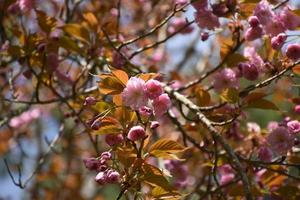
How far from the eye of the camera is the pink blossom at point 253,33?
1.84 meters

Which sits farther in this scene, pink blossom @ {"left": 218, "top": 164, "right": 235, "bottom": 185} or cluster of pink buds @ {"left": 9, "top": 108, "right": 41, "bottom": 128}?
cluster of pink buds @ {"left": 9, "top": 108, "right": 41, "bottom": 128}

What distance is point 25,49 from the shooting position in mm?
2115

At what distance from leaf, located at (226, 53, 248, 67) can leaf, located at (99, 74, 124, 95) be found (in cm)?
73

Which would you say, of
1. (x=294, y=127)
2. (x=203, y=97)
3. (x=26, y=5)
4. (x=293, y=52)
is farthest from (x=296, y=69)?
(x=26, y=5)

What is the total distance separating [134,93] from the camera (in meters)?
1.33

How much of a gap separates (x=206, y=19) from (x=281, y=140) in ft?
1.72

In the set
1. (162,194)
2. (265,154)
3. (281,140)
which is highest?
(162,194)

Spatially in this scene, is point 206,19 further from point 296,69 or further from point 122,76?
point 122,76

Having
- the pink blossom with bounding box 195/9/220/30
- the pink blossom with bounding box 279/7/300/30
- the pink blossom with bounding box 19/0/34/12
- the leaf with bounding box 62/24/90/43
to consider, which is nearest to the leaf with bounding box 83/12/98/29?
A: the leaf with bounding box 62/24/90/43

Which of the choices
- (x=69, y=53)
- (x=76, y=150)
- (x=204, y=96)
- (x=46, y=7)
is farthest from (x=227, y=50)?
(x=76, y=150)

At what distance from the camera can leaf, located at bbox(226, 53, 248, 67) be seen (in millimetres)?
2012

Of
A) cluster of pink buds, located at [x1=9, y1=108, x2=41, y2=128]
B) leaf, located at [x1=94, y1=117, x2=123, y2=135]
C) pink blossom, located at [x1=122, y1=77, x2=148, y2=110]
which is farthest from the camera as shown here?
cluster of pink buds, located at [x1=9, y1=108, x2=41, y2=128]

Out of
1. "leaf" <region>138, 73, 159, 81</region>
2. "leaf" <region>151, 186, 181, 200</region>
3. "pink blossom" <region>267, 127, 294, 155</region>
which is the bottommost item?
"pink blossom" <region>267, 127, 294, 155</region>

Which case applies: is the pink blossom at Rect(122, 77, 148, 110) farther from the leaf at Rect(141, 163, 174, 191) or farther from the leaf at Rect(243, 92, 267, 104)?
the leaf at Rect(243, 92, 267, 104)
